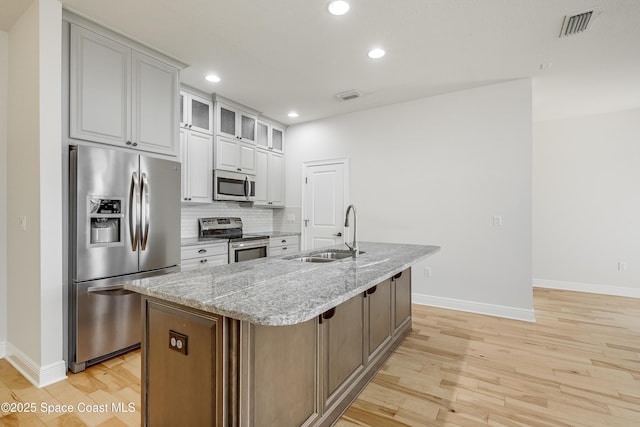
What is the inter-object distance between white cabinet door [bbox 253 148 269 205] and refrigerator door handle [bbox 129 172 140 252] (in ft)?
7.32

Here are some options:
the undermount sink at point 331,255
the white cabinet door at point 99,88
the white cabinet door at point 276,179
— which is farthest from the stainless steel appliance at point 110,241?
the white cabinet door at point 276,179

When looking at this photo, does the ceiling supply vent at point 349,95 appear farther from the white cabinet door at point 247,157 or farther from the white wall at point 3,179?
the white wall at point 3,179

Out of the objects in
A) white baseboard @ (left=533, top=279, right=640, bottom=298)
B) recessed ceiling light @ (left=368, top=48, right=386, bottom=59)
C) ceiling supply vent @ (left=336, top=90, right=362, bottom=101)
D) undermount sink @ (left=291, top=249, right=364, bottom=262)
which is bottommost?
white baseboard @ (left=533, top=279, right=640, bottom=298)

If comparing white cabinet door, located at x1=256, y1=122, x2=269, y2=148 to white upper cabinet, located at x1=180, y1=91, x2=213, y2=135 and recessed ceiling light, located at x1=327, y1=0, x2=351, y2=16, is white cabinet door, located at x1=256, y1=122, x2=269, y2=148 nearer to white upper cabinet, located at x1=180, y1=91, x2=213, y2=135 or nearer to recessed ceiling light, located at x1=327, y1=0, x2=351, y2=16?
white upper cabinet, located at x1=180, y1=91, x2=213, y2=135

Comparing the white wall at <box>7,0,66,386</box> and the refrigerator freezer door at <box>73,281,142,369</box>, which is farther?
the refrigerator freezer door at <box>73,281,142,369</box>

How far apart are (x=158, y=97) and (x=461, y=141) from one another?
3.49 meters

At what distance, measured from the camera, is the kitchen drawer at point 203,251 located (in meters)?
3.32

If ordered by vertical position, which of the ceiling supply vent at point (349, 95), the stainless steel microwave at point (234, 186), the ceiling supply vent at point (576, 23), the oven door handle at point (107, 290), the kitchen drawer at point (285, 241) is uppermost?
the ceiling supply vent at point (349, 95)

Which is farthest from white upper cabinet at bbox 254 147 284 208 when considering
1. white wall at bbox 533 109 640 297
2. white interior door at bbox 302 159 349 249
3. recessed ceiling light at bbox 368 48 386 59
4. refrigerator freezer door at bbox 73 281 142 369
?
white wall at bbox 533 109 640 297

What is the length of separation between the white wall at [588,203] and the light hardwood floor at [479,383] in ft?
5.98

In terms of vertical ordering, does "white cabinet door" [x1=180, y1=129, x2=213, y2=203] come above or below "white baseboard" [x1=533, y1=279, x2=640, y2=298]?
above

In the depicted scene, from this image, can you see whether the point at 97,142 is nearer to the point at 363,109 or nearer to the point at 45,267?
the point at 45,267

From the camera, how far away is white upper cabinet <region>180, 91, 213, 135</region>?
3707 millimetres

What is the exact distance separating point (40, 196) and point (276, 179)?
3.34 meters
